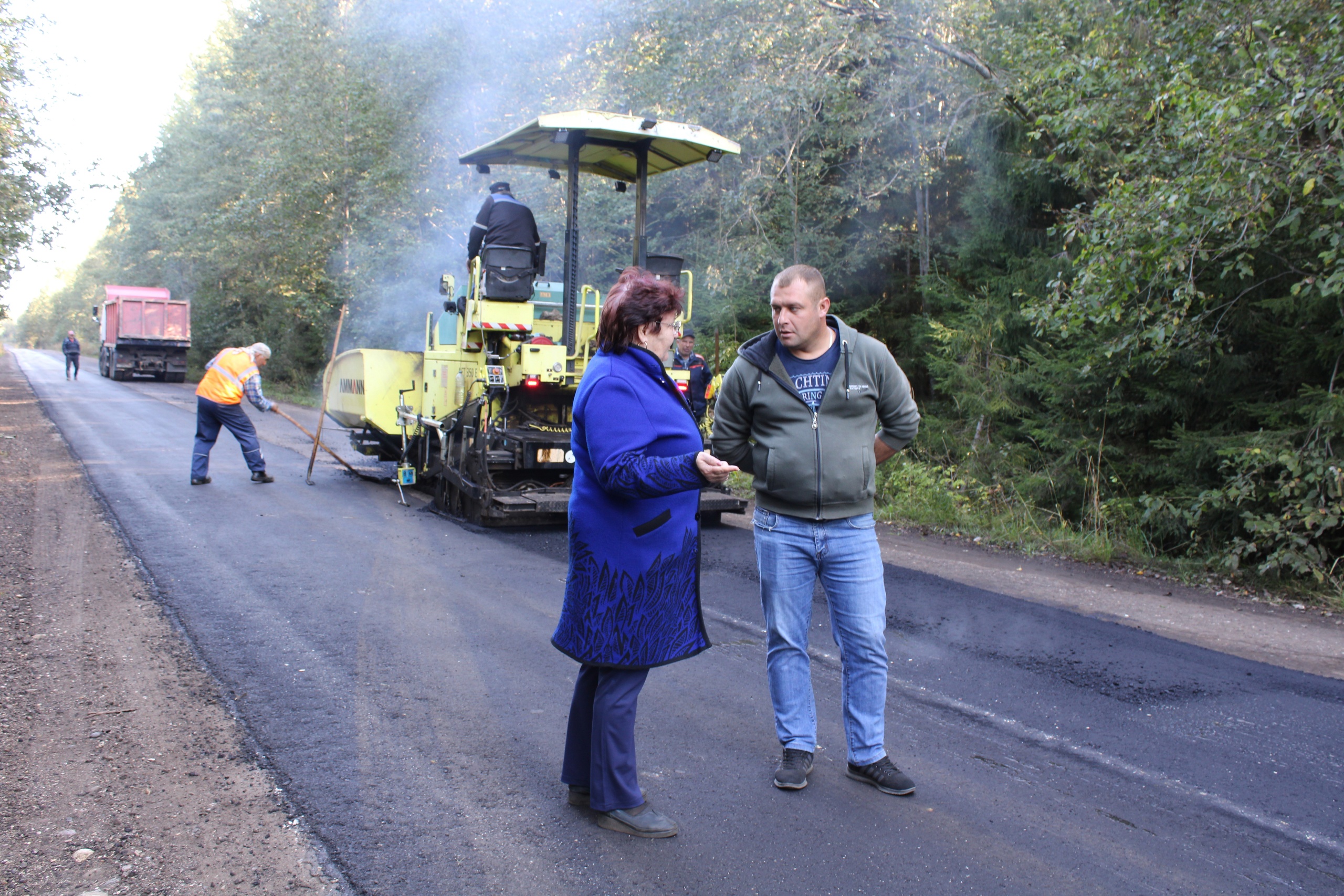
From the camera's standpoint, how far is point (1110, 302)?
24.5 feet

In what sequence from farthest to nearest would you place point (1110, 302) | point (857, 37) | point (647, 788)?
1. point (857, 37)
2. point (1110, 302)
3. point (647, 788)

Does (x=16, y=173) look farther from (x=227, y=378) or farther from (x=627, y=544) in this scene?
(x=627, y=544)

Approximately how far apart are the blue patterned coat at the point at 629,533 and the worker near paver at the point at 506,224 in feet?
19.1

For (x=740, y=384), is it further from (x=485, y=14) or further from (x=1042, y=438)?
(x=485, y=14)

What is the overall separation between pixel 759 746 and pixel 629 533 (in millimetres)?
1359

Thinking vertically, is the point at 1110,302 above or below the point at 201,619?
above

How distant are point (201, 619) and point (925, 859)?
166 inches

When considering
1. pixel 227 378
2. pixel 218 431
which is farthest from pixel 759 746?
pixel 227 378

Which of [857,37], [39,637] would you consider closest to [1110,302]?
[857,37]

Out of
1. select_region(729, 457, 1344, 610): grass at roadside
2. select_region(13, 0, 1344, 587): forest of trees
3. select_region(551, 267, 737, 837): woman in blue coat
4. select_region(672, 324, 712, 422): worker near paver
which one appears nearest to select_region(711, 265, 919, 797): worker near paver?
select_region(551, 267, 737, 837): woman in blue coat

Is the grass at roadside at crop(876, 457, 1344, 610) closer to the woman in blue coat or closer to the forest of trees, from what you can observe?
the forest of trees

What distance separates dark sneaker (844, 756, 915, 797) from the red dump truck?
37385 millimetres

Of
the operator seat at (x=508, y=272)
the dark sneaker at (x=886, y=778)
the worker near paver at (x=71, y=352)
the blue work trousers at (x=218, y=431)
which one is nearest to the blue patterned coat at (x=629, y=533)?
the dark sneaker at (x=886, y=778)

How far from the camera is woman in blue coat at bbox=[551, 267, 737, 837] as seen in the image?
3029 mm
